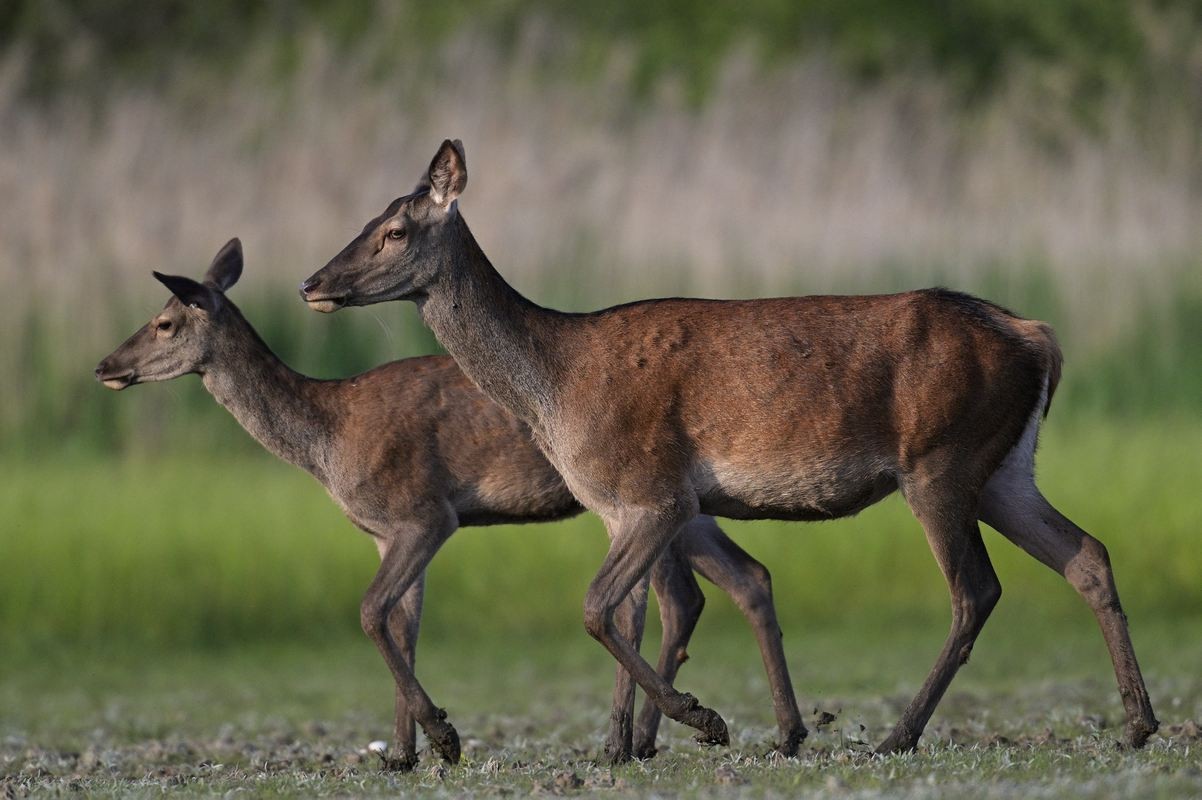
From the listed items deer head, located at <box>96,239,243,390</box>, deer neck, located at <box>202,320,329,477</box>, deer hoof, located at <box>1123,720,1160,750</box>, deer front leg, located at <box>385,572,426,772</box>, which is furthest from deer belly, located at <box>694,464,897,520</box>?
deer head, located at <box>96,239,243,390</box>

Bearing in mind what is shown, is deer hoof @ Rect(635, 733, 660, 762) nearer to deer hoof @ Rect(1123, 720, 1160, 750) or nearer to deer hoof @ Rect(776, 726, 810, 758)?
deer hoof @ Rect(776, 726, 810, 758)

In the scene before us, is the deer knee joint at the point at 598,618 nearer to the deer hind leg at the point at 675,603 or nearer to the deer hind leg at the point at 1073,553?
the deer hind leg at the point at 675,603

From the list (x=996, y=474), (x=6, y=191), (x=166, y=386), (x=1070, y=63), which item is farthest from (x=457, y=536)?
(x=1070, y=63)

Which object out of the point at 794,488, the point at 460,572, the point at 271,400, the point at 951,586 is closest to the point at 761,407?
the point at 794,488

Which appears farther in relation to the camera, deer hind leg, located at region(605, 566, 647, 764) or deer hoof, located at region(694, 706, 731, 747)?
deer hind leg, located at region(605, 566, 647, 764)

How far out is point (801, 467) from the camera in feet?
34.0

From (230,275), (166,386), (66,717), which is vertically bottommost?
(66,717)

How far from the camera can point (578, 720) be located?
13.5 m

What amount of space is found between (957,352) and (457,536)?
30.3ft

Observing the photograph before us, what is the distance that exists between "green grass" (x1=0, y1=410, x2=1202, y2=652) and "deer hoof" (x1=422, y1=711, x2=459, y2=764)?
26.5ft

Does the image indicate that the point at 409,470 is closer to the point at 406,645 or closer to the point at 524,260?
the point at 406,645

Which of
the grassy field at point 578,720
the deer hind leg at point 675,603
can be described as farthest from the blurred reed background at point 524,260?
the deer hind leg at point 675,603

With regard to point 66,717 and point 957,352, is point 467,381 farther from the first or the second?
point 66,717

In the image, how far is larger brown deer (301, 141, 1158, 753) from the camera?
10336 mm
